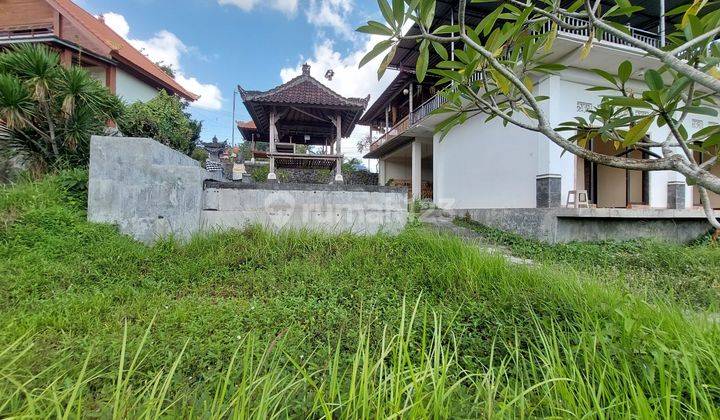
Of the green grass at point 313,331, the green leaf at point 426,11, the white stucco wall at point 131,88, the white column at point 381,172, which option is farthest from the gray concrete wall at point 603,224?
the white stucco wall at point 131,88

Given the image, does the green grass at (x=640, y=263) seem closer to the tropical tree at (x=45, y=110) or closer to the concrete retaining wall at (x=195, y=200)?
the concrete retaining wall at (x=195, y=200)

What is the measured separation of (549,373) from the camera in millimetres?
1200

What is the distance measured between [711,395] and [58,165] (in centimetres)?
613

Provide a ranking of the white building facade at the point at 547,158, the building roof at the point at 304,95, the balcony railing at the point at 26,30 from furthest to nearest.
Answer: the balcony railing at the point at 26,30
the building roof at the point at 304,95
the white building facade at the point at 547,158

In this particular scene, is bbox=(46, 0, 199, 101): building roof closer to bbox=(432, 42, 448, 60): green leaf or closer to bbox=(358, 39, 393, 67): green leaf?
bbox=(358, 39, 393, 67): green leaf

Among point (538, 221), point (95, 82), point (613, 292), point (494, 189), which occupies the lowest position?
point (613, 292)

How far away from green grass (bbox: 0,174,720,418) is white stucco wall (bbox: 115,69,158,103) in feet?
22.3

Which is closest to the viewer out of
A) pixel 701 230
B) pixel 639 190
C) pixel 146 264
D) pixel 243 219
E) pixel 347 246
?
pixel 146 264

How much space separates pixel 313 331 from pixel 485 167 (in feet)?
22.2

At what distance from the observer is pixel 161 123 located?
575 centimetres

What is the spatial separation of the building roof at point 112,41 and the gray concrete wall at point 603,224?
10.9m

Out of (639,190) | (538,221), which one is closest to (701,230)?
(639,190)

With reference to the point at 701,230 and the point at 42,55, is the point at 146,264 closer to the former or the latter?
the point at 42,55

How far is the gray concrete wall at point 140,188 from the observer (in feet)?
11.0
